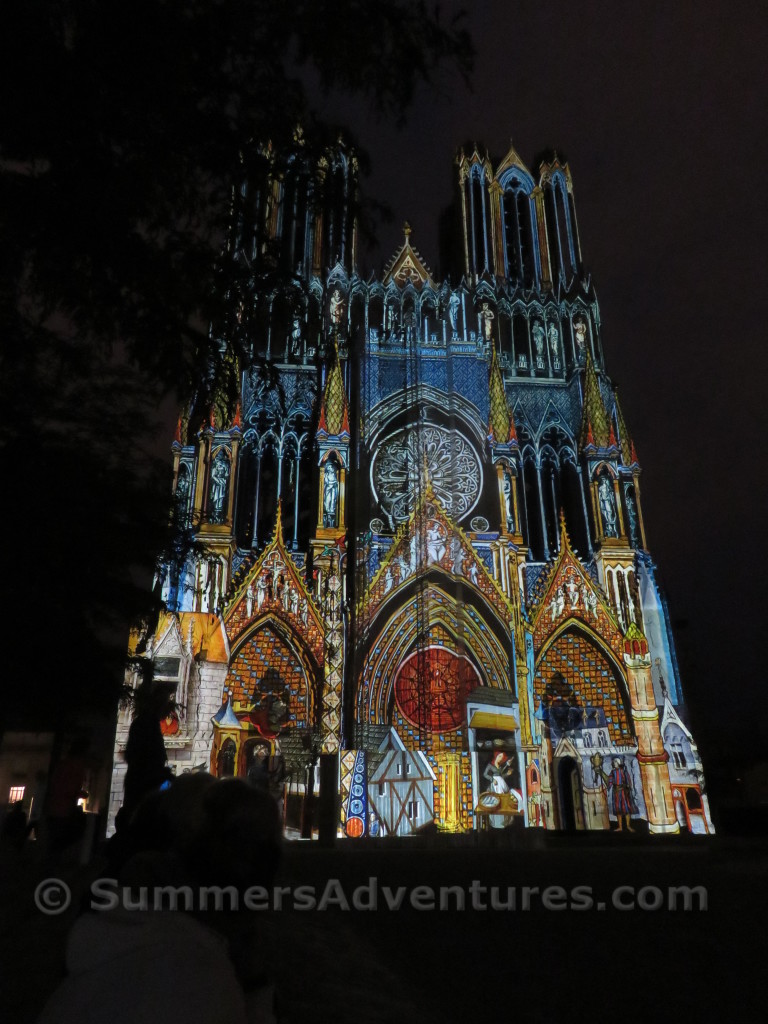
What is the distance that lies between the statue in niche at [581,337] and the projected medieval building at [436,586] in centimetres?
17

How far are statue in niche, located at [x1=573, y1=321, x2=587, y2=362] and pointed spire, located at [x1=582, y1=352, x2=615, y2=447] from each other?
3.74 ft

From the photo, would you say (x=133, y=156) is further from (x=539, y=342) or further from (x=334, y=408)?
(x=539, y=342)

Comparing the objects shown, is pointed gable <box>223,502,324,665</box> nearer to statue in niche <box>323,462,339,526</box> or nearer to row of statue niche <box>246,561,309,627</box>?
row of statue niche <box>246,561,309,627</box>

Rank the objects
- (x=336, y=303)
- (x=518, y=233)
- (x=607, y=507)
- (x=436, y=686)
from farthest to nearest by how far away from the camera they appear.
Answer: (x=518, y=233) → (x=336, y=303) → (x=607, y=507) → (x=436, y=686)

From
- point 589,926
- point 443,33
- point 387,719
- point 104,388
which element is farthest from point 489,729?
point 443,33

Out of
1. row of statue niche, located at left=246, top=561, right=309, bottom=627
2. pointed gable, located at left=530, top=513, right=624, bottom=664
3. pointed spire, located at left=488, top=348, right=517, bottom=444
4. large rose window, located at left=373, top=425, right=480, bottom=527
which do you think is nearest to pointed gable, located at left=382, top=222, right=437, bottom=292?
pointed spire, located at left=488, top=348, right=517, bottom=444

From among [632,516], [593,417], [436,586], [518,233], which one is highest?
[518,233]

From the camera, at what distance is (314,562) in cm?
2022

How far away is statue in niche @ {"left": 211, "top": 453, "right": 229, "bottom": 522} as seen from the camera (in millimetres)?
20578

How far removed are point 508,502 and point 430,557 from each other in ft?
10.6

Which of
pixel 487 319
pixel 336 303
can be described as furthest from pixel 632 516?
pixel 336 303

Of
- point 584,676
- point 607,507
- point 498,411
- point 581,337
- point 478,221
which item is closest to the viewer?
point 584,676

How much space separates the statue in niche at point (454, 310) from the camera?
84.8 feet

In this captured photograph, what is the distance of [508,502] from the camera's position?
22.2 m
